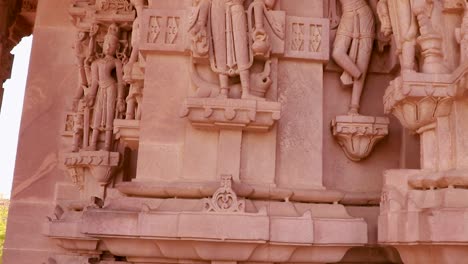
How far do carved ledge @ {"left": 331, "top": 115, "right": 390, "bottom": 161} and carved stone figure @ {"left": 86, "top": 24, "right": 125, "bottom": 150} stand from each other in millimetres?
4270

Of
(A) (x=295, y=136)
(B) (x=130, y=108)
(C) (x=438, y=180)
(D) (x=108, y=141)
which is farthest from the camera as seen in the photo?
(D) (x=108, y=141)

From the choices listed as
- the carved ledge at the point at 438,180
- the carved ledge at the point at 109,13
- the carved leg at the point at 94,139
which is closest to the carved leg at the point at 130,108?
the carved leg at the point at 94,139

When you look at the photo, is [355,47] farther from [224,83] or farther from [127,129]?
[127,129]

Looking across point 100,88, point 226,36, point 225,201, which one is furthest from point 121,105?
point 225,201

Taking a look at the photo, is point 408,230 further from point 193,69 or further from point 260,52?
point 193,69

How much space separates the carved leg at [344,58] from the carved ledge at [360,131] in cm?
58

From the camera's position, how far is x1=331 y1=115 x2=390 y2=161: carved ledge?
6445mm

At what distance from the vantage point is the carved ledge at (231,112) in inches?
235

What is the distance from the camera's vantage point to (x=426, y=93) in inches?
207

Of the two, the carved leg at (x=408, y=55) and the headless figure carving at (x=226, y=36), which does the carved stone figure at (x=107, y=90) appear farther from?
the carved leg at (x=408, y=55)

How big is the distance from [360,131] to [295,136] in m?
0.80

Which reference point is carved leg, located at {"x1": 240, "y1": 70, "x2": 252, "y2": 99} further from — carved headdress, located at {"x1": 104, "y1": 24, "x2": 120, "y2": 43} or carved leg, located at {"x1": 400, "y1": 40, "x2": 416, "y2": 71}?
carved headdress, located at {"x1": 104, "y1": 24, "x2": 120, "y2": 43}

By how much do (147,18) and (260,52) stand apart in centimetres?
148

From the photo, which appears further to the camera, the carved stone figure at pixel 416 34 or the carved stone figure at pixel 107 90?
the carved stone figure at pixel 107 90
